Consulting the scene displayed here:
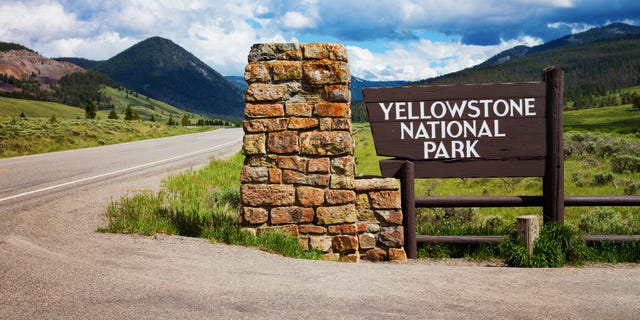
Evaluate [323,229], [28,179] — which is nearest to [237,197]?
[323,229]

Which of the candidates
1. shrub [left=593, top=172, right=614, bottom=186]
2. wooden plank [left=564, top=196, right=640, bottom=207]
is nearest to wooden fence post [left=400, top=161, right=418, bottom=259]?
wooden plank [left=564, top=196, right=640, bottom=207]

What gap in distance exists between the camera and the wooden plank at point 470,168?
26.0 feet

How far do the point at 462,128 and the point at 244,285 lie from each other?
4.05 metres

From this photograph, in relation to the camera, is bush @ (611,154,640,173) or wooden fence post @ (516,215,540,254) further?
bush @ (611,154,640,173)

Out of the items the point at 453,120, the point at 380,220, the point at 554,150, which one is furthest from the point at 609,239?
the point at 380,220

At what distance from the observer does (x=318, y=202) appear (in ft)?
24.2

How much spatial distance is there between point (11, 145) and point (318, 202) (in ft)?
75.4

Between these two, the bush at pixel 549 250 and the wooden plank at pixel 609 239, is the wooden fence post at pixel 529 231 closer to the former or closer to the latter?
the bush at pixel 549 250

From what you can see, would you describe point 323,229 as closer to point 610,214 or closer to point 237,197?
point 237,197

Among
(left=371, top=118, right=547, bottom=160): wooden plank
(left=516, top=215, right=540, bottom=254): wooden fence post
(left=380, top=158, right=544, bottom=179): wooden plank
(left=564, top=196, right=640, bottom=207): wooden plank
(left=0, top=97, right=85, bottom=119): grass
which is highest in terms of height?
(left=0, top=97, right=85, bottom=119): grass

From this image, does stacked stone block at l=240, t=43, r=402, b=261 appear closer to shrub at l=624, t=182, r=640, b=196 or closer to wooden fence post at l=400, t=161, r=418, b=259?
wooden fence post at l=400, t=161, r=418, b=259

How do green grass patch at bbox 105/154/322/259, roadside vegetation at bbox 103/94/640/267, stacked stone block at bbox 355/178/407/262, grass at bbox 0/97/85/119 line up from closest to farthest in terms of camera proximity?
green grass patch at bbox 105/154/322/259
roadside vegetation at bbox 103/94/640/267
stacked stone block at bbox 355/178/407/262
grass at bbox 0/97/85/119

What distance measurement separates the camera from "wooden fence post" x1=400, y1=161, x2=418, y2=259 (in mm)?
7836

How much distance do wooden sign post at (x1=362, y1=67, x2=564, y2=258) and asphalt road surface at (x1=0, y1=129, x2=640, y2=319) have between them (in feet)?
4.55
